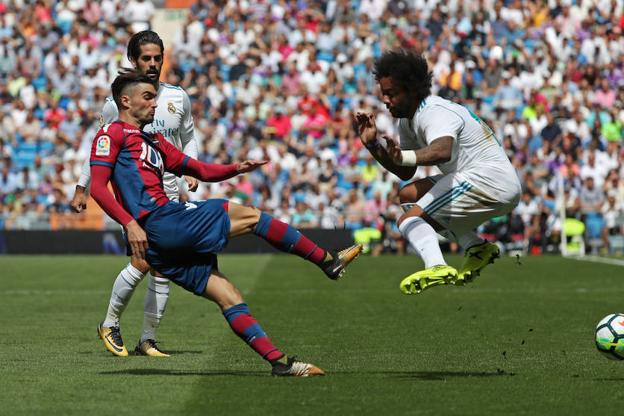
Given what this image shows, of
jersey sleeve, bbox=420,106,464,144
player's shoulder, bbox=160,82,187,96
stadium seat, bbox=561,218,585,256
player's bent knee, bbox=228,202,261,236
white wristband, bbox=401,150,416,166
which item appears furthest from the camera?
stadium seat, bbox=561,218,585,256

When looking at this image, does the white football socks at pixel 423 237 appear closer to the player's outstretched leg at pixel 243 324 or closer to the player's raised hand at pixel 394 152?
the player's raised hand at pixel 394 152

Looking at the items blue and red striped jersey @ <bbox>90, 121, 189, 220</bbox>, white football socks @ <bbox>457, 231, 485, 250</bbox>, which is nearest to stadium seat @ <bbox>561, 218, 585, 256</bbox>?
white football socks @ <bbox>457, 231, 485, 250</bbox>

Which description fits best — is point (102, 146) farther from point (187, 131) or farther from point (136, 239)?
point (187, 131)

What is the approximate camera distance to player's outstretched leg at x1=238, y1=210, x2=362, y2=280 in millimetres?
8023

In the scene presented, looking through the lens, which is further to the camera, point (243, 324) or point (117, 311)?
point (117, 311)

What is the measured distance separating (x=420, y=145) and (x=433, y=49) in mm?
20957

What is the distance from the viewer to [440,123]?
855 centimetres

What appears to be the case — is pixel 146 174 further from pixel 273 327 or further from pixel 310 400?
pixel 273 327

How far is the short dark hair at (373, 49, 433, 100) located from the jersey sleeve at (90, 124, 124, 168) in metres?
1.91

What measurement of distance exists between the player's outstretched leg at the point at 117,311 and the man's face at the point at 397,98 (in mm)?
2494

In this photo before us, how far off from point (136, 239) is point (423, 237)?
2.07 meters

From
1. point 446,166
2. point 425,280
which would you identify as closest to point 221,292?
point 425,280

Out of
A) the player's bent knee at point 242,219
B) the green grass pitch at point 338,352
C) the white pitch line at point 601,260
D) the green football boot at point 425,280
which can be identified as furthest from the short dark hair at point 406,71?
the white pitch line at point 601,260

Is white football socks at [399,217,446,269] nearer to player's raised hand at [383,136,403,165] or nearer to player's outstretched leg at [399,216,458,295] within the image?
player's outstretched leg at [399,216,458,295]
